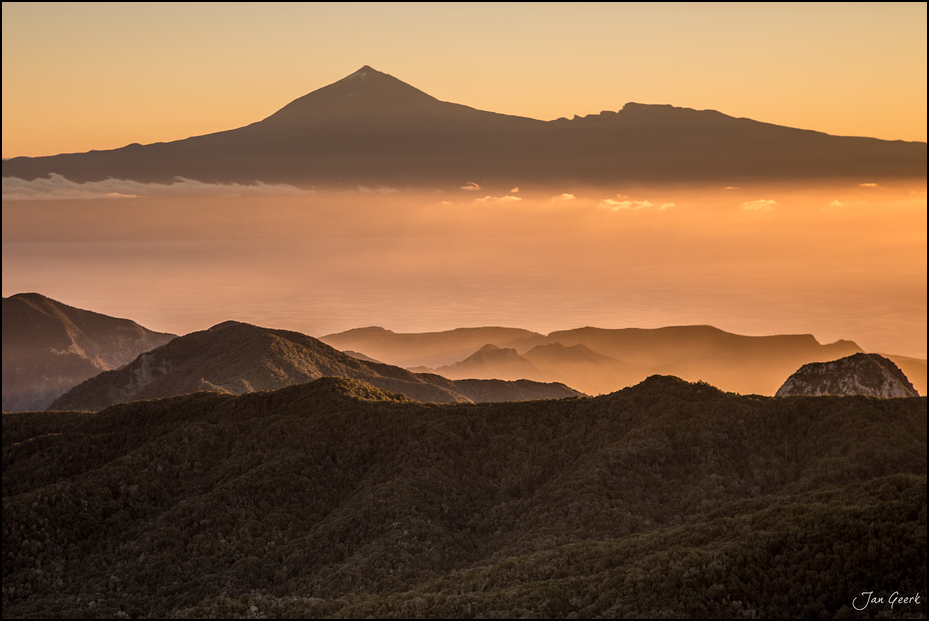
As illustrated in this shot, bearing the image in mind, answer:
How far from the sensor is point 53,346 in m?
170

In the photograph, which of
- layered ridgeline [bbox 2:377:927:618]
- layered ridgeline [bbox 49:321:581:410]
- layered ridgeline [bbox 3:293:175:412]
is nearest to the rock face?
layered ridgeline [bbox 2:377:927:618]

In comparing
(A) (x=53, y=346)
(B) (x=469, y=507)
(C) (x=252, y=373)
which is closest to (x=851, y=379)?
(B) (x=469, y=507)

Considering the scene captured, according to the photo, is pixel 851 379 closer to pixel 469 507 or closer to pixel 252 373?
pixel 469 507

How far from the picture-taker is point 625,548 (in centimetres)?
2959

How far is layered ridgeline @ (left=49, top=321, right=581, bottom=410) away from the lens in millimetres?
99812

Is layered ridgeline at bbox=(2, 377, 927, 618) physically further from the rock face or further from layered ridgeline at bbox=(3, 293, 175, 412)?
layered ridgeline at bbox=(3, 293, 175, 412)

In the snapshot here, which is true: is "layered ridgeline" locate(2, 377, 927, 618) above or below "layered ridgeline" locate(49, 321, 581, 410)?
above

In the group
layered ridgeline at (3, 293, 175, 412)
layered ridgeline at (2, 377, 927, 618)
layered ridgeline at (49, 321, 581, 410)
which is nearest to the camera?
layered ridgeline at (2, 377, 927, 618)

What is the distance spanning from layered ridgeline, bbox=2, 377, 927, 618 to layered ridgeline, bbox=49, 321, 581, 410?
4416 cm

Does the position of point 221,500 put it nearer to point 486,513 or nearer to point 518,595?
point 486,513

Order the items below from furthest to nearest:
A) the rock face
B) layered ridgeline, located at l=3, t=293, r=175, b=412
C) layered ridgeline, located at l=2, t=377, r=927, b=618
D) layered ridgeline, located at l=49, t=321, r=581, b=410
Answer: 1. layered ridgeline, located at l=3, t=293, r=175, b=412
2. layered ridgeline, located at l=49, t=321, r=581, b=410
3. the rock face
4. layered ridgeline, located at l=2, t=377, r=927, b=618

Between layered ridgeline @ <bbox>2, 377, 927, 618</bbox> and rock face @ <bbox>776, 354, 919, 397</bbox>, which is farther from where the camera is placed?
rock face @ <bbox>776, 354, 919, 397</bbox>

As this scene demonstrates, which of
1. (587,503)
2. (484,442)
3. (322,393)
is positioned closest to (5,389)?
(322,393)

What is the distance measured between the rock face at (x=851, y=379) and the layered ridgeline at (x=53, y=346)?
147 m
